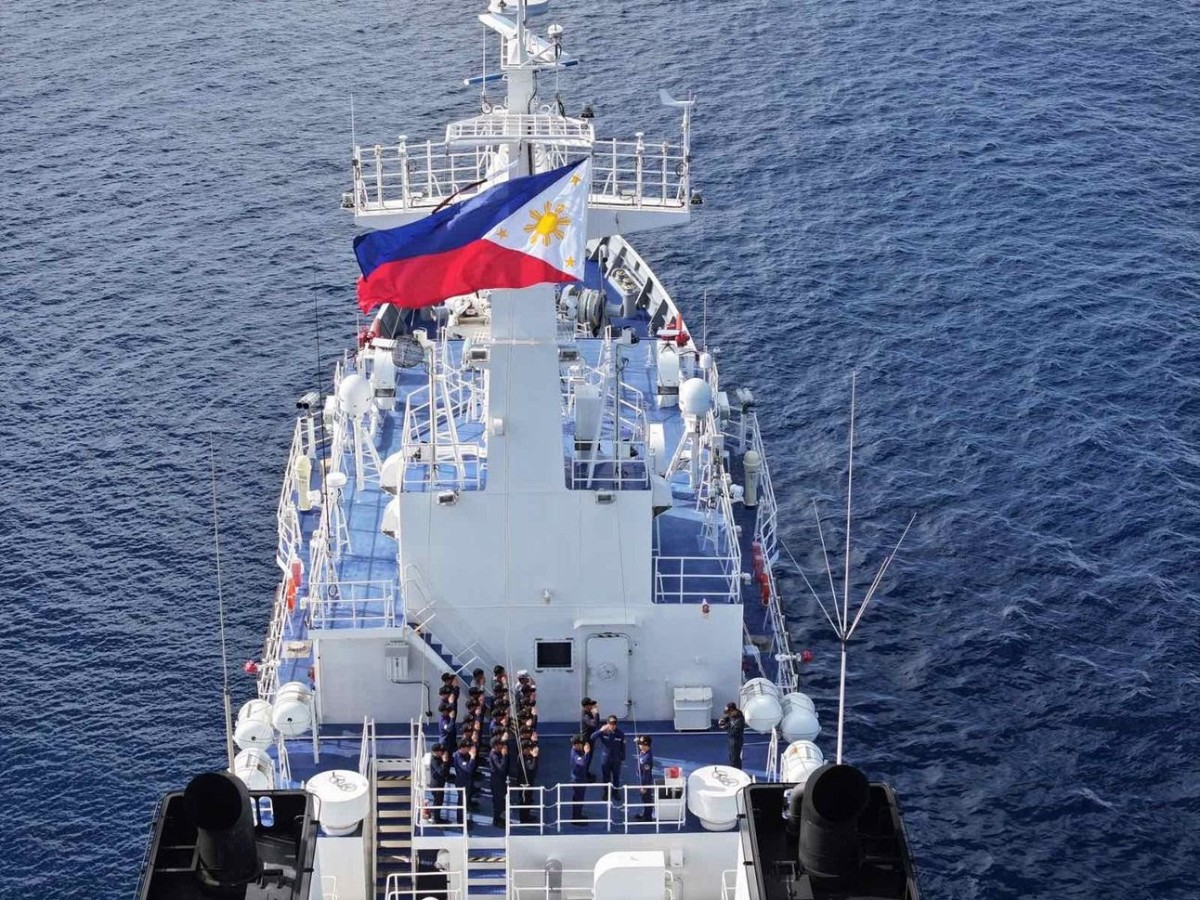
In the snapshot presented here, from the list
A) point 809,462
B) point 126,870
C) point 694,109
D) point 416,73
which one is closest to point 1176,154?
point 694,109

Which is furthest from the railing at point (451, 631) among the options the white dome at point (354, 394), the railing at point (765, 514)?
the railing at point (765, 514)

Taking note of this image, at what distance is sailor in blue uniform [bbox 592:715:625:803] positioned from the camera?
43594mm

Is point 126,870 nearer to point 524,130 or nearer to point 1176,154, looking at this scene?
point 524,130

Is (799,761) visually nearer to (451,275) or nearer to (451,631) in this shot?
(451,631)

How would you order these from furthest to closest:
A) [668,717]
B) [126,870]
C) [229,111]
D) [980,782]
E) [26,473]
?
1. [229,111]
2. [26,473]
3. [980,782]
4. [126,870]
5. [668,717]

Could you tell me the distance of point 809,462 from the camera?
73.3 m

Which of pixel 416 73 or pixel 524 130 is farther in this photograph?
pixel 416 73

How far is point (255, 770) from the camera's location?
43.5 metres

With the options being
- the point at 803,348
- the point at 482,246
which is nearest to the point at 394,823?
the point at 482,246

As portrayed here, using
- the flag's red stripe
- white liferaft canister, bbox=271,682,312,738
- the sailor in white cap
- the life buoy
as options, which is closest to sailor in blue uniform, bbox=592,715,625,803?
the sailor in white cap

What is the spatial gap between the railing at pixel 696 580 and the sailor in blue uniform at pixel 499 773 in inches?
248

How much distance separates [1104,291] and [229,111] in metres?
44.7

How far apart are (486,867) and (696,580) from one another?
369 inches

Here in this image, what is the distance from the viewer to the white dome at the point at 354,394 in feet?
177
